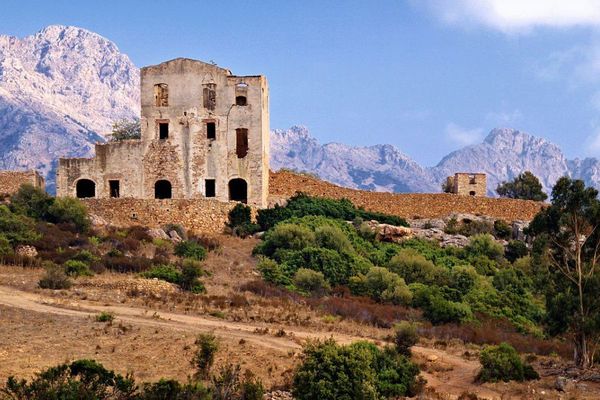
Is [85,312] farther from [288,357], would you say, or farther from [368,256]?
[368,256]

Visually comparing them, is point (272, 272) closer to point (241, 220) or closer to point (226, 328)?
point (241, 220)

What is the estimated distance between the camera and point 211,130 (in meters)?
49.2

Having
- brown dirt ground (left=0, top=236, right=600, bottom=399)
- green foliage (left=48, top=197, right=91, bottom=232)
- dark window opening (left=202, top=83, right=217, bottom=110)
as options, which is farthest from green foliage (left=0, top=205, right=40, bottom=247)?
dark window opening (left=202, top=83, right=217, bottom=110)

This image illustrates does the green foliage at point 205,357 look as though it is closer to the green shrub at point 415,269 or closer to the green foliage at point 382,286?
the green foliage at point 382,286

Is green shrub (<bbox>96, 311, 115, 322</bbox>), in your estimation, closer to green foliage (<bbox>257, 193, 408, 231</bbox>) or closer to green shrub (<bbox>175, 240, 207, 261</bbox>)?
green shrub (<bbox>175, 240, 207, 261</bbox>)

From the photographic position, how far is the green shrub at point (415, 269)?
40.1m

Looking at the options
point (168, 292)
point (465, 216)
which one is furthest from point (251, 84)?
point (168, 292)

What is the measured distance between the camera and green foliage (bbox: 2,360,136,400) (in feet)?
57.9

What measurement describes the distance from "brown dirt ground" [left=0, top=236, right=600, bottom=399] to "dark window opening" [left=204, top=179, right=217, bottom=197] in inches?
606

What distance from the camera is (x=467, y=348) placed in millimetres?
28594

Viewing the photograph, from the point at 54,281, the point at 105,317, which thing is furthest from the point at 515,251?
the point at 105,317

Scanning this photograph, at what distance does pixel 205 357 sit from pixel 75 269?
12407 millimetres

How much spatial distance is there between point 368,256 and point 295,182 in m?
11.2

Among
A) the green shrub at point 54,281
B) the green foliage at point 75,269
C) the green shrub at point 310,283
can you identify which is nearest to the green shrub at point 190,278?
the green foliage at point 75,269
